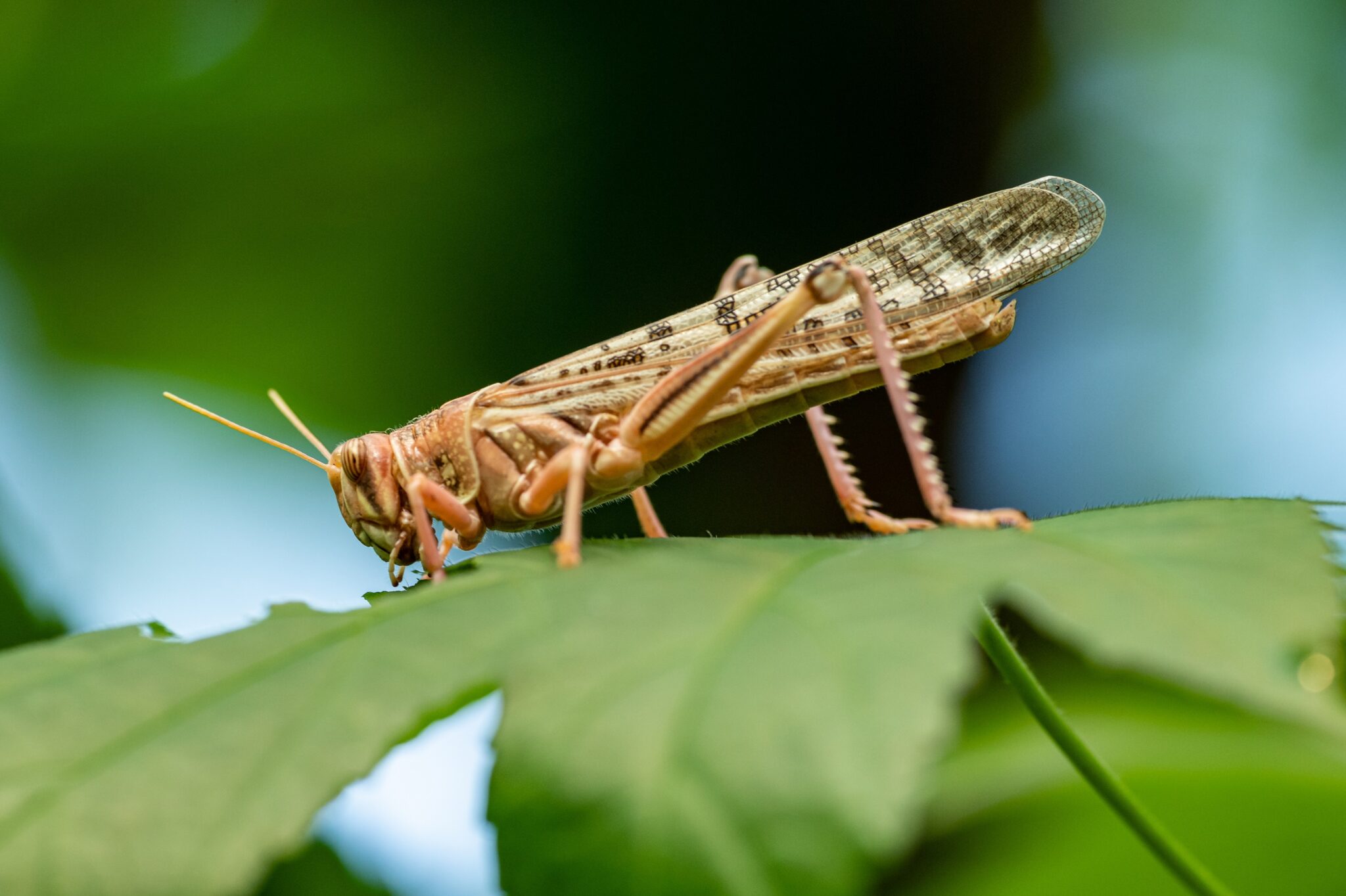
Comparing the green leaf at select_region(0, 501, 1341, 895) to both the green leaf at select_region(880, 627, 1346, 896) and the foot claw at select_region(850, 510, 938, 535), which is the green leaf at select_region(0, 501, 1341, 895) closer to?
the foot claw at select_region(850, 510, 938, 535)

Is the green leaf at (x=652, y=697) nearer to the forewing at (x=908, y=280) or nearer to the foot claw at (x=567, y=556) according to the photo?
the foot claw at (x=567, y=556)

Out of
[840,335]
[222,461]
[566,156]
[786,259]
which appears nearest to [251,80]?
[566,156]

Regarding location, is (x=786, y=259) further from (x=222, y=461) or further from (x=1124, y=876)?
(x=1124, y=876)

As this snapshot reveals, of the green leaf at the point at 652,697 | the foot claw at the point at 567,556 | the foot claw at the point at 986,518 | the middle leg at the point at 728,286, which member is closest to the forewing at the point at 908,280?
the middle leg at the point at 728,286

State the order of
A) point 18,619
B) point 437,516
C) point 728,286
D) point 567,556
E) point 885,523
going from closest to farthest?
point 567,556
point 885,523
point 437,516
point 728,286
point 18,619

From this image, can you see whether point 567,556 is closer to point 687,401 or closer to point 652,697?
point 652,697

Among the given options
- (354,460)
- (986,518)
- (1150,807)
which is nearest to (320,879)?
(354,460)

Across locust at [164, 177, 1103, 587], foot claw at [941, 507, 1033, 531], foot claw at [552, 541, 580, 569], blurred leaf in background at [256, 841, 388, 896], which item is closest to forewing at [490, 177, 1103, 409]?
locust at [164, 177, 1103, 587]
